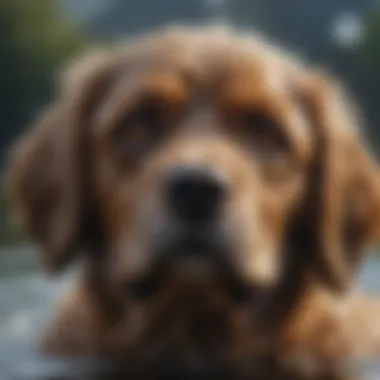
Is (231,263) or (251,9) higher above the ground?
(251,9)

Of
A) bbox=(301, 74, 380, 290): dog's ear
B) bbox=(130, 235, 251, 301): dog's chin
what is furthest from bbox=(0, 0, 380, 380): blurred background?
bbox=(130, 235, 251, 301): dog's chin

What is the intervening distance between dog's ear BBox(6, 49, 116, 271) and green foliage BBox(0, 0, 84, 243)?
94.8 inches

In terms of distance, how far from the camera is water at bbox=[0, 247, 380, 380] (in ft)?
27.7

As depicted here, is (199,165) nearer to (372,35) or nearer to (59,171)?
(59,171)

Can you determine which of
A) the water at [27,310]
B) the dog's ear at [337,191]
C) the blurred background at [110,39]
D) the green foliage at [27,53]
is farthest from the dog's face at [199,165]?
the green foliage at [27,53]

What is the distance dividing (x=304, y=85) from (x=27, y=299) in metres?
2.30

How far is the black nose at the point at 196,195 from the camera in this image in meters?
7.80

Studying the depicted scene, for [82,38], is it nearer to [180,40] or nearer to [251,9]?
[251,9]

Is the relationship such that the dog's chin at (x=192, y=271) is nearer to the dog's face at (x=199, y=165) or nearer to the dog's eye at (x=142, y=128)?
the dog's face at (x=199, y=165)

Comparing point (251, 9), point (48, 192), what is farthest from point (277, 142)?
point (251, 9)

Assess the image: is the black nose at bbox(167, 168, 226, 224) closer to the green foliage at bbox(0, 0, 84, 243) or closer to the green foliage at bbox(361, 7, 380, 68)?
the green foliage at bbox(0, 0, 84, 243)

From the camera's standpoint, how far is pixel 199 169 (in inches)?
309

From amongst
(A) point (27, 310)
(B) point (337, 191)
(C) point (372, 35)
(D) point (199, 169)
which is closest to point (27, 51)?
(C) point (372, 35)

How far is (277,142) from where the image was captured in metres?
8.34
